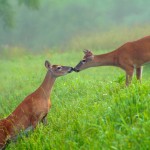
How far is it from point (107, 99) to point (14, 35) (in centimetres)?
1250

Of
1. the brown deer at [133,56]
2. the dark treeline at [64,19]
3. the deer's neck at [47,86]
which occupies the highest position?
the dark treeline at [64,19]

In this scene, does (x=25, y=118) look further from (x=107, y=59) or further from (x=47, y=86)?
(x=107, y=59)

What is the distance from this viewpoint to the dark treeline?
19297mm

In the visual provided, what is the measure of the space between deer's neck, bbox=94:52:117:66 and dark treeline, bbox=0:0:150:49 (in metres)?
8.11

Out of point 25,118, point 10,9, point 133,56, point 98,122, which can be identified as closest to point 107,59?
point 133,56

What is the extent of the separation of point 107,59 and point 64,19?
9.50m

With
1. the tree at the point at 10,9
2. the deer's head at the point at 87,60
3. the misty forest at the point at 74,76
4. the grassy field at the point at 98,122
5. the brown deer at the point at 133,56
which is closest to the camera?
the grassy field at the point at 98,122

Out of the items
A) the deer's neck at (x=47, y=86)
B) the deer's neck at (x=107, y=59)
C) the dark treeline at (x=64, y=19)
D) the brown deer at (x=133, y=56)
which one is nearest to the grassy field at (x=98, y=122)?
the deer's neck at (x=47, y=86)

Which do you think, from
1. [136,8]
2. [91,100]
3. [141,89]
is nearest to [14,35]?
[136,8]

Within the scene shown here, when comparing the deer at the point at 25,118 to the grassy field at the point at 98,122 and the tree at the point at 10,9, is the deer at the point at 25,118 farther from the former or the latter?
the tree at the point at 10,9

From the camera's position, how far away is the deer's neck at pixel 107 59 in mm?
10535

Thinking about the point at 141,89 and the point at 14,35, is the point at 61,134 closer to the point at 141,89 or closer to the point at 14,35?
the point at 141,89

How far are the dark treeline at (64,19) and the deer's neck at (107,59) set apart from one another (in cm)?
811

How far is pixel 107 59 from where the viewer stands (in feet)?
35.1
